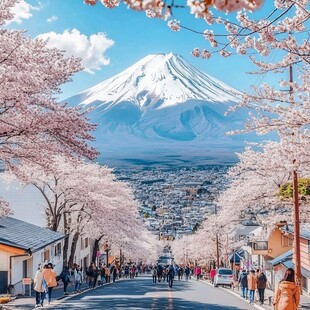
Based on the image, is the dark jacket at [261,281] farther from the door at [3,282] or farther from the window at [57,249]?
the window at [57,249]

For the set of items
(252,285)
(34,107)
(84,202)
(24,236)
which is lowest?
(252,285)

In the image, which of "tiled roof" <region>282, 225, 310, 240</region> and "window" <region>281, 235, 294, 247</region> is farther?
"window" <region>281, 235, 294, 247</region>

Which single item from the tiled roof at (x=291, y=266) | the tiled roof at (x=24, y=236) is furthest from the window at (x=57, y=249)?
the tiled roof at (x=291, y=266)

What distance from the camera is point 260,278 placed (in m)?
19.6

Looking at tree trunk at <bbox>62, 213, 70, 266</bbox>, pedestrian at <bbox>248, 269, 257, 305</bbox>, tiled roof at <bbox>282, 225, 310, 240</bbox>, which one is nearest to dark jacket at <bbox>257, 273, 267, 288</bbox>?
pedestrian at <bbox>248, 269, 257, 305</bbox>

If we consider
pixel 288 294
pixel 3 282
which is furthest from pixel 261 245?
pixel 288 294

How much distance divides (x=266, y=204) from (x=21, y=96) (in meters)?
16.3

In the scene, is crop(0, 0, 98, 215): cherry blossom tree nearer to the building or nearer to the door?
the door

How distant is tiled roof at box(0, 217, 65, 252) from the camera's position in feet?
66.9

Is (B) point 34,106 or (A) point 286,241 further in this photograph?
(A) point 286,241

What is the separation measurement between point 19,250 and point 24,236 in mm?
3574

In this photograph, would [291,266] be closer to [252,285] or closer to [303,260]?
[303,260]

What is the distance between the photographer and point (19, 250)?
1978 cm

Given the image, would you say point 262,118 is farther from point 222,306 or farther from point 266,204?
point 266,204
